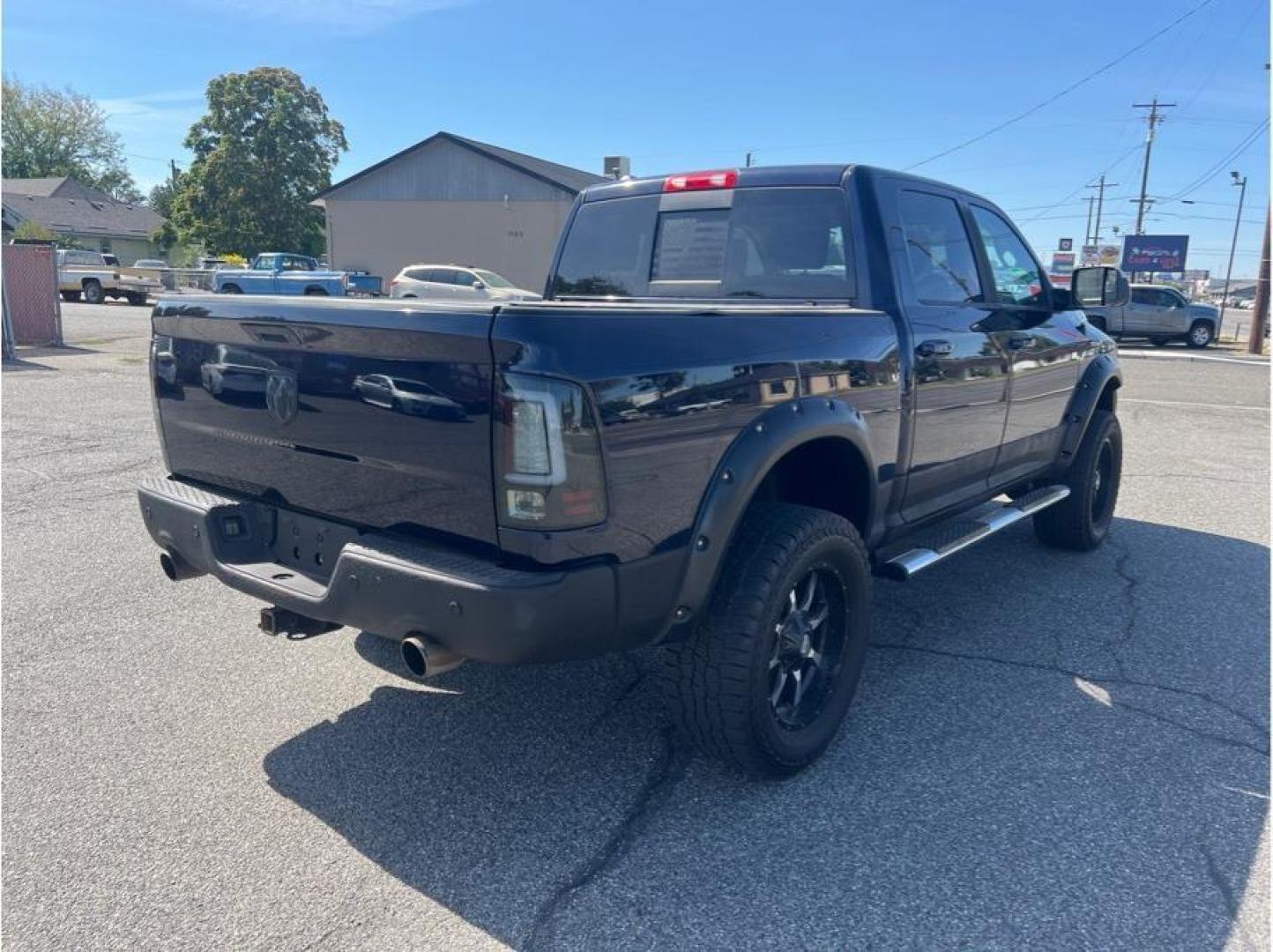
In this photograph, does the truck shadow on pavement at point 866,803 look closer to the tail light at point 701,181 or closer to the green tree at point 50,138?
the tail light at point 701,181

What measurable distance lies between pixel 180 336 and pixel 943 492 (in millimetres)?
3089

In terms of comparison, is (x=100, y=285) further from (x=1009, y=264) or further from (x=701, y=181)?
(x=1009, y=264)

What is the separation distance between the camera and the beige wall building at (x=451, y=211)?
3619 centimetres

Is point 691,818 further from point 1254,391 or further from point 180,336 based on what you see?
point 1254,391

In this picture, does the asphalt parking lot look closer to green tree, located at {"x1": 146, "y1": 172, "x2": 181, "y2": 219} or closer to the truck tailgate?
the truck tailgate

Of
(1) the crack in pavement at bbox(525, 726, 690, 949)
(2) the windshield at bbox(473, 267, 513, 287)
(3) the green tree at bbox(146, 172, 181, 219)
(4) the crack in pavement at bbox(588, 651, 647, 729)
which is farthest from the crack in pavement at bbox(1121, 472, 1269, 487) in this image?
(3) the green tree at bbox(146, 172, 181, 219)

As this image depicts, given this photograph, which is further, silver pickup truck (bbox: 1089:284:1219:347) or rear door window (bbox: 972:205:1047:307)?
silver pickup truck (bbox: 1089:284:1219:347)

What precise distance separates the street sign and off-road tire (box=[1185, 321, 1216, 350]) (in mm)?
15223

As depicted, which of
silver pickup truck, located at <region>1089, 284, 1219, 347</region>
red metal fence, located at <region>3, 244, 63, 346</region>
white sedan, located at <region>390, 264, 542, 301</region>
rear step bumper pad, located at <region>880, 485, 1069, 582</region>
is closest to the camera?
rear step bumper pad, located at <region>880, 485, 1069, 582</region>

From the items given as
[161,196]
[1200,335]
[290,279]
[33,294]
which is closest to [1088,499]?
[33,294]

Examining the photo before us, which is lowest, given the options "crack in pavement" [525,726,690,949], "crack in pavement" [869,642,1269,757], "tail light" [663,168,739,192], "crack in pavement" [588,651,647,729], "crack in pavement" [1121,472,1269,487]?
"crack in pavement" [525,726,690,949]

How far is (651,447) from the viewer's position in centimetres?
247

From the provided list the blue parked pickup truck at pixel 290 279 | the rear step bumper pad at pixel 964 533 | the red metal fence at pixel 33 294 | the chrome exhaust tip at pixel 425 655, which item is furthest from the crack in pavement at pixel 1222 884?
the blue parked pickup truck at pixel 290 279

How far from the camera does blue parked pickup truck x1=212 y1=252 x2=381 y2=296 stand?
1099 inches
